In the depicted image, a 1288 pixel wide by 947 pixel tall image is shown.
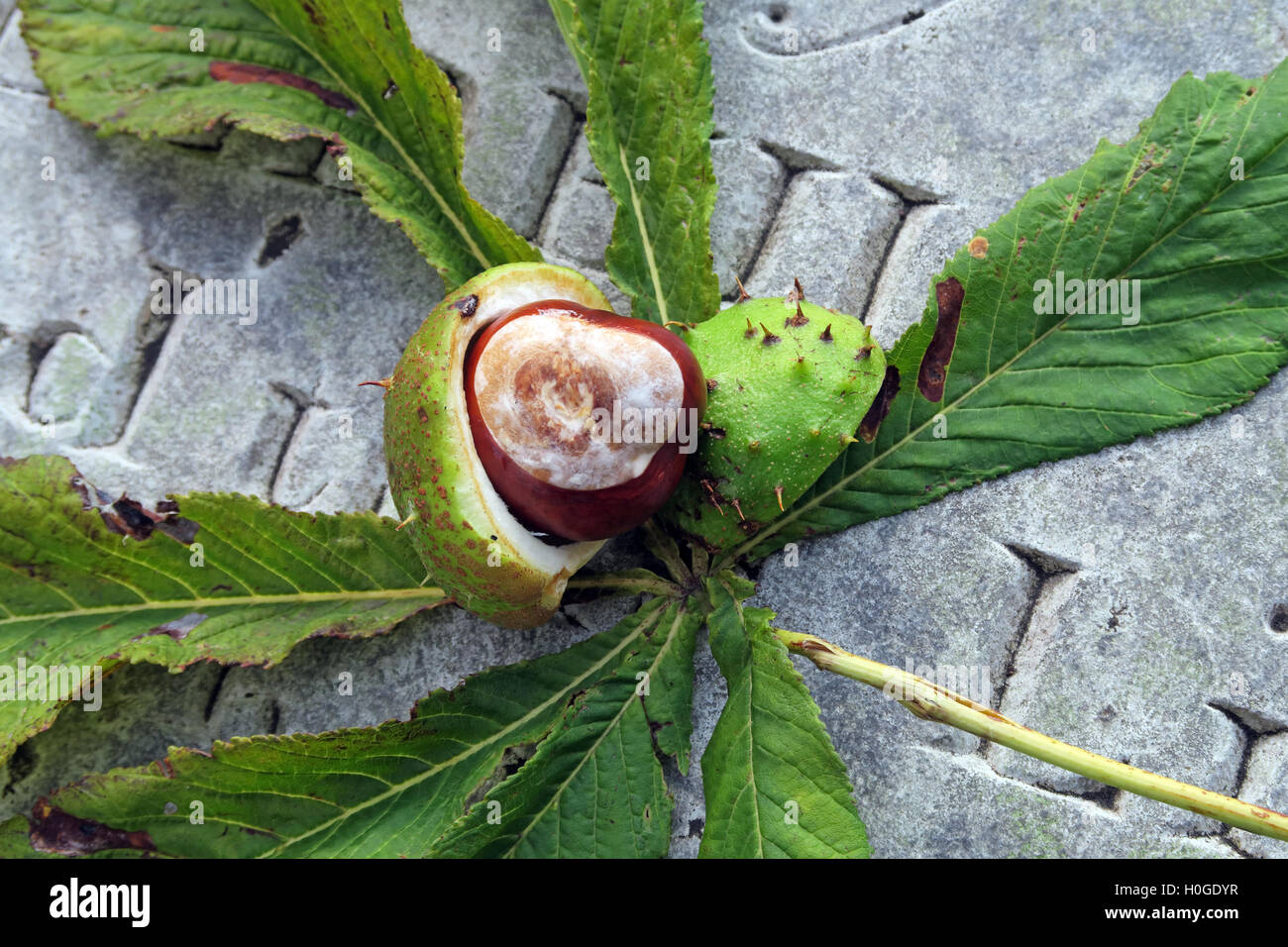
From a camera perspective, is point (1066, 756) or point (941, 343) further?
point (941, 343)

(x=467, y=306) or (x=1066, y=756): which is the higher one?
(x=467, y=306)

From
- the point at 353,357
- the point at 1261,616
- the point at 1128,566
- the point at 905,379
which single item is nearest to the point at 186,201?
the point at 353,357

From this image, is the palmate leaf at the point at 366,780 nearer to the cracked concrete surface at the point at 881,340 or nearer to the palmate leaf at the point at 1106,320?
the cracked concrete surface at the point at 881,340

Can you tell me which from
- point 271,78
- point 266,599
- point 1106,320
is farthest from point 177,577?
point 1106,320

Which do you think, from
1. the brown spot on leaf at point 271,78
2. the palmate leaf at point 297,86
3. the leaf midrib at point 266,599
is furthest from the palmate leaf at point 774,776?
the brown spot on leaf at point 271,78

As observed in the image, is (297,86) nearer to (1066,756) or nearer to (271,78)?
(271,78)

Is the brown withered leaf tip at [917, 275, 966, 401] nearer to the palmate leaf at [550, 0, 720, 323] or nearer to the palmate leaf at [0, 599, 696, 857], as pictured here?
the palmate leaf at [550, 0, 720, 323]

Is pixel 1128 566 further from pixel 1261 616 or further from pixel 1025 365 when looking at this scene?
pixel 1025 365

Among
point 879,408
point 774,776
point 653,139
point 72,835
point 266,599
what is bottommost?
point 72,835
